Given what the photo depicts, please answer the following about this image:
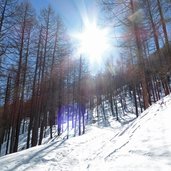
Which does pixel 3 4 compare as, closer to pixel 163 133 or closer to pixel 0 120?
pixel 163 133

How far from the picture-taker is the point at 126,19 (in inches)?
451

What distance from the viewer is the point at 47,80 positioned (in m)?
17.4

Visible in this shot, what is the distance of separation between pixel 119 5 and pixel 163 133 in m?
9.61

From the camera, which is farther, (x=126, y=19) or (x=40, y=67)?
(x=40, y=67)

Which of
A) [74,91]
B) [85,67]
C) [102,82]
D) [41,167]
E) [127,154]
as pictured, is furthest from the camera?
[102,82]

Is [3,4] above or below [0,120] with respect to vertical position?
above

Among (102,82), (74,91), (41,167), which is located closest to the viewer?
(41,167)

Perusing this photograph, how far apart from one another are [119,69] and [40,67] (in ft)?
112

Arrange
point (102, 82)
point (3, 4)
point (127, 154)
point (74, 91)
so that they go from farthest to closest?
point (102, 82)
point (74, 91)
point (3, 4)
point (127, 154)

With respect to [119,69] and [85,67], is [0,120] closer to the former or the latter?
[85,67]

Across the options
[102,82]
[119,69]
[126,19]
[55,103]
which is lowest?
[55,103]

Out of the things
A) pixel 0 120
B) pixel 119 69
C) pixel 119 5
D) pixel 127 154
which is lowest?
pixel 127 154

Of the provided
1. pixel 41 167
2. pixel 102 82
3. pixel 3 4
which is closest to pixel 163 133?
pixel 41 167

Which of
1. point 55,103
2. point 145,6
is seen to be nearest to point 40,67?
point 55,103
